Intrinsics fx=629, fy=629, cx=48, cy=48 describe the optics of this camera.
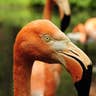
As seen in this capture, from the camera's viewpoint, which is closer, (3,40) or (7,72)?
(7,72)

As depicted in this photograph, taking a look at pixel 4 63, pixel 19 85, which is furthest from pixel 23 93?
pixel 4 63

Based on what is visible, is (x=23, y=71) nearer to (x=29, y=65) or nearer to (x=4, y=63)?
(x=29, y=65)

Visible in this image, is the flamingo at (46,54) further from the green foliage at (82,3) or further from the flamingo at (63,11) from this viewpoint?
the green foliage at (82,3)

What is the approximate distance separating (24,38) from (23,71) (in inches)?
8.9

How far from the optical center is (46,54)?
4199 mm

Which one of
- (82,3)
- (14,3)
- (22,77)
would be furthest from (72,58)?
(14,3)

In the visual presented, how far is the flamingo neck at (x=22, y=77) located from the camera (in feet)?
13.9

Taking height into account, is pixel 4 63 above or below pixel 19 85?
below

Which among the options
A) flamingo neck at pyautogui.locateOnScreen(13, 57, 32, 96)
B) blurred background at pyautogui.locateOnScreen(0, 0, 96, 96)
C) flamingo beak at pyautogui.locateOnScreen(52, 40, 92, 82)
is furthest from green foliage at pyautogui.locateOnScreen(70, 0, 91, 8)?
flamingo beak at pyautogui.locateOnScreen(52, 40, 92, 82)

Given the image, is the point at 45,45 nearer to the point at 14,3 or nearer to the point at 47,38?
the point at 47,38

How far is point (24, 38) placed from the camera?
167 inches

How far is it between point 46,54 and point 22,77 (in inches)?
9.3

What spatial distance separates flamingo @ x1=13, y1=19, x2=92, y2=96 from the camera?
4027 mm

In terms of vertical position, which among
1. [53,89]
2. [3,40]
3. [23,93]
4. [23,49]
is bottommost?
[3,40]
